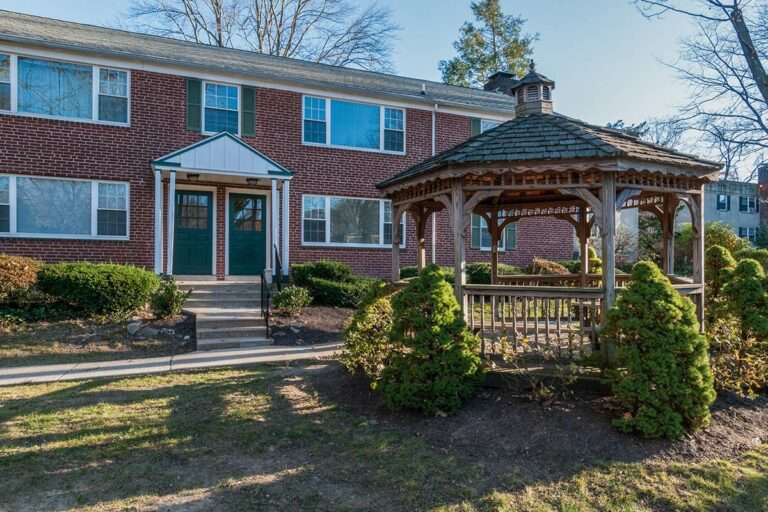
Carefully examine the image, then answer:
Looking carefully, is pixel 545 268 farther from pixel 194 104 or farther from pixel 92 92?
pixel 92 92

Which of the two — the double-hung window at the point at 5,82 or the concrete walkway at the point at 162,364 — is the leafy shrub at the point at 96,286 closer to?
the concrete walkway at the point at 162,364

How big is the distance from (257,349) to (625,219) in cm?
2141

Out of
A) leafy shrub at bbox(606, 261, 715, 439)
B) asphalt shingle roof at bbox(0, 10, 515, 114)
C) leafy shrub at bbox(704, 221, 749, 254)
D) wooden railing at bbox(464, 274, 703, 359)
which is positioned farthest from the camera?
leafy shrub at bbox(704, 221, 749, 254)

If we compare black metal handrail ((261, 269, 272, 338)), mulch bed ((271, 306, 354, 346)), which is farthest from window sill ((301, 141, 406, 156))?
black metal handrail ((261, 269, 272, 338))

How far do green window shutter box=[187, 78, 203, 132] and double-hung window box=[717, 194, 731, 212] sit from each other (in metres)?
35.1

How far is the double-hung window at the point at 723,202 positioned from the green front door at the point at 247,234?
33.5 m

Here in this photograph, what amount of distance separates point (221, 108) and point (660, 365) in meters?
12.0

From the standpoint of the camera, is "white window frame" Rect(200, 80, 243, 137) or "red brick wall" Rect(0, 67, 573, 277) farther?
"white window frame" Rect(200, 80, 243, 137)

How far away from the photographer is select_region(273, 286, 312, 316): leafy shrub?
10852mm

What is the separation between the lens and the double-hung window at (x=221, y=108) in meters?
13.0

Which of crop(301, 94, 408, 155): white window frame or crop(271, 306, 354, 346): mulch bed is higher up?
crop(301, 94, 408, 155): white window frame

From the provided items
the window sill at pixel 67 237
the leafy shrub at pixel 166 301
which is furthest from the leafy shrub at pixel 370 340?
the window sill at pixel 67 237

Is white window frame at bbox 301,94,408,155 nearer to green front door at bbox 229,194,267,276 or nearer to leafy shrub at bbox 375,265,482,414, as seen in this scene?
green front door at bbox 229,194,267,276

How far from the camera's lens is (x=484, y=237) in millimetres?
16484
